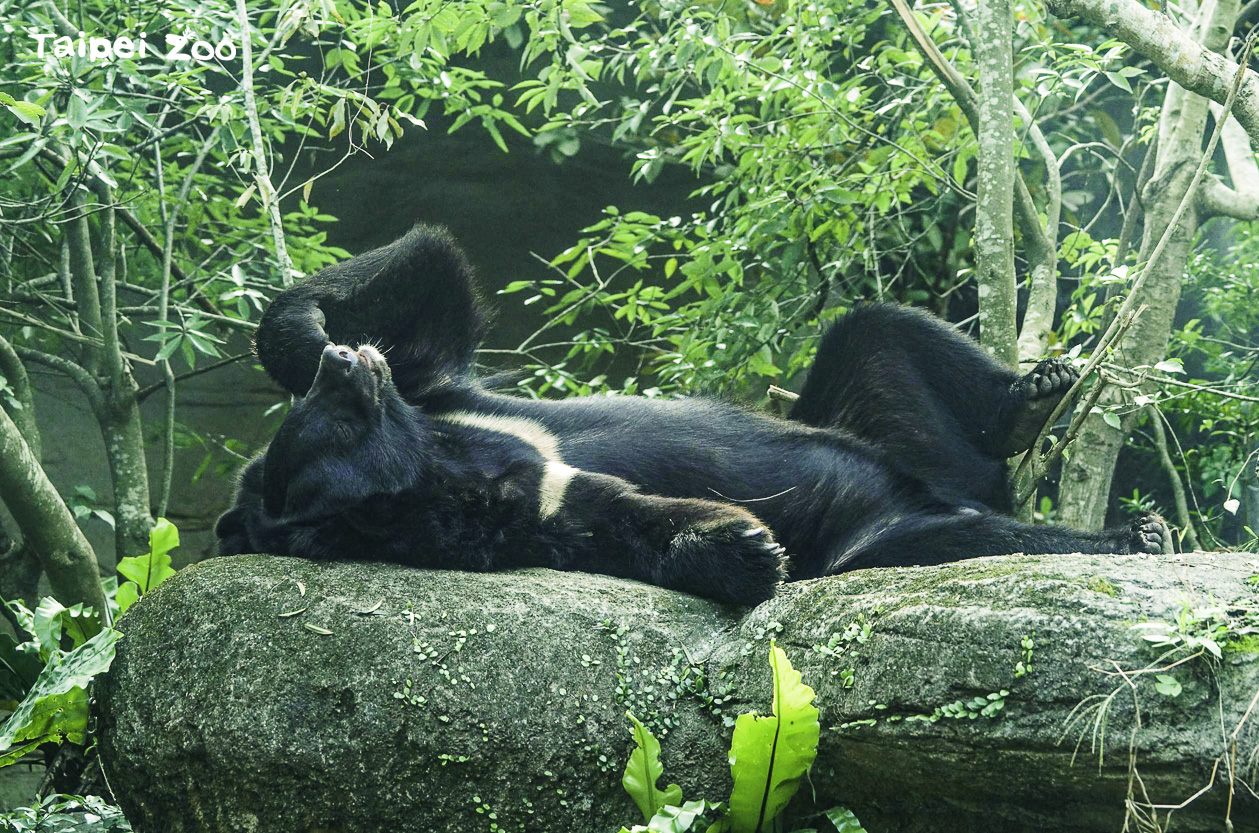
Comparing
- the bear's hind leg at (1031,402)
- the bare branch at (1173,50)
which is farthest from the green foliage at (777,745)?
the bare branch at (1173,50)

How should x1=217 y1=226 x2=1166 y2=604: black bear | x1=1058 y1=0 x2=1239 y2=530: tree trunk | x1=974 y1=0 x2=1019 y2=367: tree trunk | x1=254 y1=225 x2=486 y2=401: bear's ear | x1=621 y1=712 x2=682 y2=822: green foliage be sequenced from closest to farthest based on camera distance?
x1=621 y1=712 x2=682 y2=822: green foliage < x1=217 y1=226 x2=1166 y2=604: black bear < x1=254 y1=225 x2=486 y2=401: bear's ear < x1=974 y1=0 x2=1019 y2=367: tree trunk < x1=1058 y1=0 x2=1239 y2=530: tree trunk

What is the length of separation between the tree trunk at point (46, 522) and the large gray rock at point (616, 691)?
53.7 inches

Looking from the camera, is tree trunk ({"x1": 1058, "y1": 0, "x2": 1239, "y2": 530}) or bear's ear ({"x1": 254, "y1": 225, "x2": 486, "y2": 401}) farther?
tree trunk ({"x1": 1058, "y1": 0, "x2": 1239, "y2": 530})

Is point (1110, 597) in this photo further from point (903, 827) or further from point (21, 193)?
point (21, 193)

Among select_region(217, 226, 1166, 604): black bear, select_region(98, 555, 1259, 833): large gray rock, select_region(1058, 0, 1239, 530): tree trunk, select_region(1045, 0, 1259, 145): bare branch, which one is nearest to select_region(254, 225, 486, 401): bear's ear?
select_region(217, 226, 1166, 604): black bear

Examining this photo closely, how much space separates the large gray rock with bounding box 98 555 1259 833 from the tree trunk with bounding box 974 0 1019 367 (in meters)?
1.82

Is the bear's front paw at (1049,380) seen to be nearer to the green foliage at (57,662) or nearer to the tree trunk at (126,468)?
the green foliage at (57,662)

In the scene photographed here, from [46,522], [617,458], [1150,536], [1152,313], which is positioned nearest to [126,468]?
[46,522]

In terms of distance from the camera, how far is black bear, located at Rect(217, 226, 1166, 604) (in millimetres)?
3529

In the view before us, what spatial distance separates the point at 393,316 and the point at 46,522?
60.7 inches

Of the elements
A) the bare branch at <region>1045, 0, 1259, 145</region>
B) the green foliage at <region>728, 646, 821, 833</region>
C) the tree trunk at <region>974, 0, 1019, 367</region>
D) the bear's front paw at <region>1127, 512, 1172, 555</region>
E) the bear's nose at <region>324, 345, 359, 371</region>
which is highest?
the bare branch at <region>1045, 0, 1259, 145</region>

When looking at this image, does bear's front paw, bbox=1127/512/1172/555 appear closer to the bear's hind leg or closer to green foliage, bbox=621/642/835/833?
the bear's hind leg

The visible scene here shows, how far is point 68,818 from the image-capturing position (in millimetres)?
3369

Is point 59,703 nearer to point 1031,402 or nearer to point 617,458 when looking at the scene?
point 617,458
